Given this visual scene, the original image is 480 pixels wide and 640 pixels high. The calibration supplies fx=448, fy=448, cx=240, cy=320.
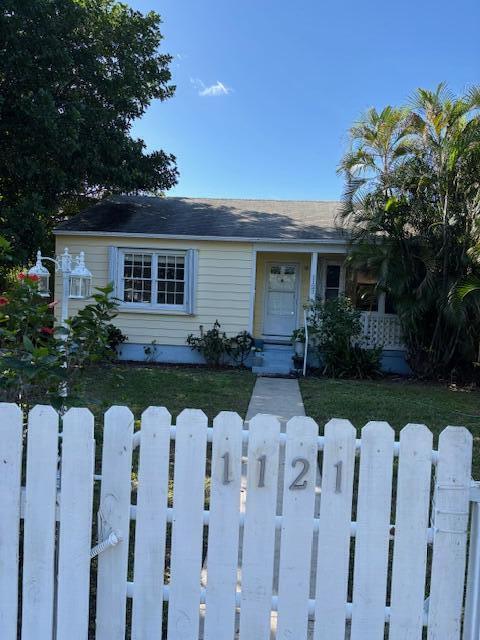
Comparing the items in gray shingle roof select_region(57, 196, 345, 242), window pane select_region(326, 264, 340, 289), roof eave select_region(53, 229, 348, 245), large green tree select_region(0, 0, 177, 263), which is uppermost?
large green tree select_region(0, 0, 177, 263)

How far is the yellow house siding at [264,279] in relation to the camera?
37.7 feet

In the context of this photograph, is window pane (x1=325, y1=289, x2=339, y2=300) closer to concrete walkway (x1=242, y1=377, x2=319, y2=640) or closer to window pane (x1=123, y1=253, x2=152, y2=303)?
concrete walkway (x1=242, y1=377, x2=319, y2=640)

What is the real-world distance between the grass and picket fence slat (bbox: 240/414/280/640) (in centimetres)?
323

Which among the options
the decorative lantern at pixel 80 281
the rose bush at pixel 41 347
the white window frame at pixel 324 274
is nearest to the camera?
the rose bush at pixel 41 347

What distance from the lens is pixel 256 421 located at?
72.0 inches

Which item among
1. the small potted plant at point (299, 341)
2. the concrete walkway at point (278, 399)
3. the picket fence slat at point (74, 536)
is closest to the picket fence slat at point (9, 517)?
the picket fence slat at point (74, 536)

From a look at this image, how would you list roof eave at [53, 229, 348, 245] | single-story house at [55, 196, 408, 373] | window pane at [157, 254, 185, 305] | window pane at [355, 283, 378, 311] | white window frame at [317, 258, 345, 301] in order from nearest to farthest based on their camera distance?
roof eave at [53, 229, 348, 245] < single-story house at [55, 196, 408, 373] < window pane at [157, 254, 185, 305] < window pane at [355, 283, 378, 311] < white window frame at [317, 258, 345, 301]

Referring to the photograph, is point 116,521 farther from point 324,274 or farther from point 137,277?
point 324,274

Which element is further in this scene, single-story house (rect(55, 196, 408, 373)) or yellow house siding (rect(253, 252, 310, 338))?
yellow house siding (rect(253, 252, 310, 338))

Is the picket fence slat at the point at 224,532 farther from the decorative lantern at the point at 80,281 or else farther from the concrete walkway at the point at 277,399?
the concrete walkway at the point at 277,399

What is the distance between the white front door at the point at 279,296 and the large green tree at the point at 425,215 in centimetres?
250

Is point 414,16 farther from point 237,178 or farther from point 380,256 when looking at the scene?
point 237,178

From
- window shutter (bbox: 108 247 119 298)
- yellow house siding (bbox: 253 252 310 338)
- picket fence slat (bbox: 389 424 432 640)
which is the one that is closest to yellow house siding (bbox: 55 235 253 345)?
window shutter (bbox: 108 247 119 298)

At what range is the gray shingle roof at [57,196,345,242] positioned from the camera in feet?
34.4
